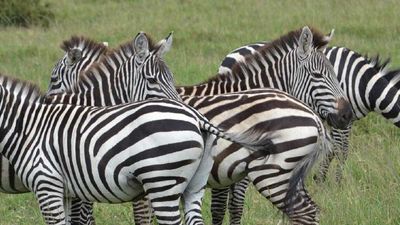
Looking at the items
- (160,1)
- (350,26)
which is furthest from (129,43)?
(160,1)

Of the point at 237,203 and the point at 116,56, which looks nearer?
the point at 237,203

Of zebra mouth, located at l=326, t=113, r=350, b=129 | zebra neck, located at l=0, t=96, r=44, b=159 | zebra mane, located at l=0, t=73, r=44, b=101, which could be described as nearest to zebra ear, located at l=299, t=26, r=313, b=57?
zebra mouth, located at l=326, t=113, r=350, b=129

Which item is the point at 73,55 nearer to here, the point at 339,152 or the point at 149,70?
the point at 149,70

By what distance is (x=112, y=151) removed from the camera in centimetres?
470

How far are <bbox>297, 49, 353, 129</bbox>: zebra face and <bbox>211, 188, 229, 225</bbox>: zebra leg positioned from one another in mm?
1094

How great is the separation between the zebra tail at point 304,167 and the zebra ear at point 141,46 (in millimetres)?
1718

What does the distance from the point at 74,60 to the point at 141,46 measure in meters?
1.72

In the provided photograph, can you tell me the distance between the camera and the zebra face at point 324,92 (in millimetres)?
6703

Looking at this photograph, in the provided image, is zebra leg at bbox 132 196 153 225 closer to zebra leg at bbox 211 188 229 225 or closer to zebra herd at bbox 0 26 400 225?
zebra herd at bbox 0 26 400 225

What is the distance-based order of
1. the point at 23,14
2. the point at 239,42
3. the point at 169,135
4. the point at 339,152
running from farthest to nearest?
the point at 23,14, the point at 239,42, the point at 339,152, the point at 169,135

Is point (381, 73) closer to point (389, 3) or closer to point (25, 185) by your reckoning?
point (25, 185)

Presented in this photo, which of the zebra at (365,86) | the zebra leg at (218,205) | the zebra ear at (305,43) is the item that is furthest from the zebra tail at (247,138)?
the zebra at (365,86)

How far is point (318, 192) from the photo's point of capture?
6852 millimetres

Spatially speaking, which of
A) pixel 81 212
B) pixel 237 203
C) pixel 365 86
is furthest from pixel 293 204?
pixel 365 86
